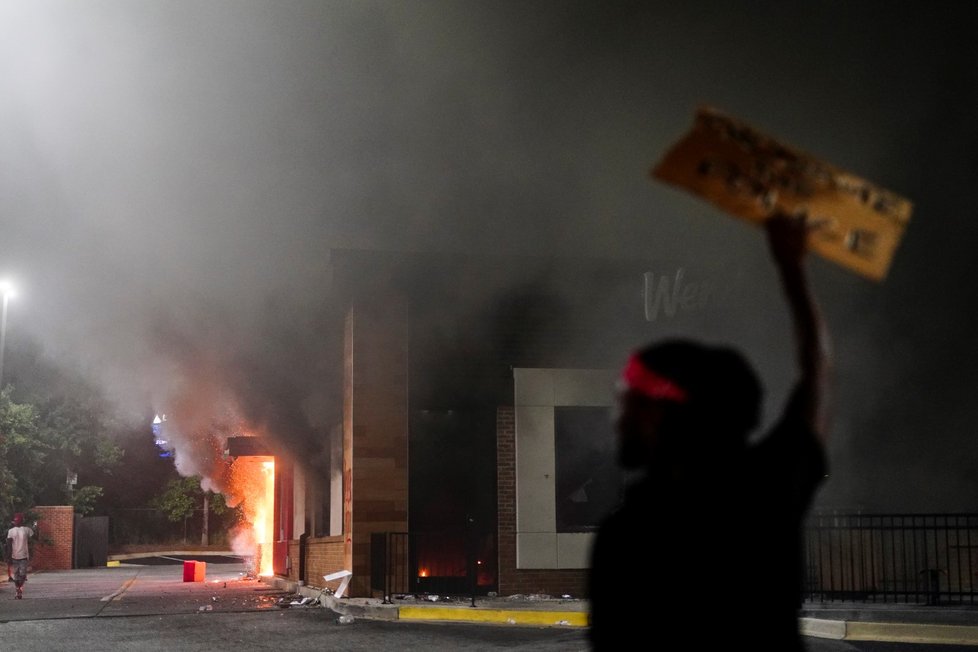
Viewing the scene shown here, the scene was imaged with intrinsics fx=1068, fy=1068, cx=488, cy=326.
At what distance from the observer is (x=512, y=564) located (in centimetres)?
1252

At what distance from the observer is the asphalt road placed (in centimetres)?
815

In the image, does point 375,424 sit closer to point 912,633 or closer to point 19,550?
point 912,633

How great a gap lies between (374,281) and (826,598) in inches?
242

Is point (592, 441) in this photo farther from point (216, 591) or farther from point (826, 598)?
point (216, 591)

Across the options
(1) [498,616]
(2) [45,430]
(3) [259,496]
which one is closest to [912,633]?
(1) [498,616]

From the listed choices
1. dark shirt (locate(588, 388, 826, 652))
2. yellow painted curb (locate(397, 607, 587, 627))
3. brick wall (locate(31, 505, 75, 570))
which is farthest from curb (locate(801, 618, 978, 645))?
brick wall (locate(31, 505, 75, 570))

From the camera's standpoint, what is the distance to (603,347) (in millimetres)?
13188

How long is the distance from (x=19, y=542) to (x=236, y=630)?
8167 mm

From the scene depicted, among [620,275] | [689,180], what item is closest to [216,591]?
[620,275]

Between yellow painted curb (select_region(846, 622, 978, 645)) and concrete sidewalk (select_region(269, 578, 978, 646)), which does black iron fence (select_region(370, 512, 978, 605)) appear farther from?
yellow painted curb (select_region(846, 622, 978, 645))

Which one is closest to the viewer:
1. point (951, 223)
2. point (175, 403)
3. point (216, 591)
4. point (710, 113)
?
point (710, 113)

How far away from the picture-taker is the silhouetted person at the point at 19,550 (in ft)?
50.3

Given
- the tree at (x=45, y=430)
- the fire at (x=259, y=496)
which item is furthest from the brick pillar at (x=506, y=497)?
the tree at (x=45, y=430)

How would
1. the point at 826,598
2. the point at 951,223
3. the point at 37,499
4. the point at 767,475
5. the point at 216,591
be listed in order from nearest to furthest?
the point at 767,475 < the point at 826,598 < the point at 951,223 < the point at 216,591 < the point at 37,499
